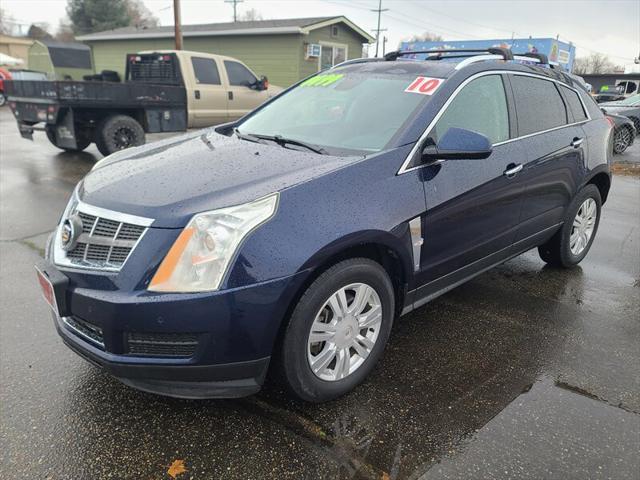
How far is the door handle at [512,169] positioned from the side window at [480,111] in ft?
0.61

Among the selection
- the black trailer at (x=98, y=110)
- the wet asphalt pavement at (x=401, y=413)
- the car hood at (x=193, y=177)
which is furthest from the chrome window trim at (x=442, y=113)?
the black trailer at (x=98, y=110)

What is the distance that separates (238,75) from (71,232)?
954 centimetres

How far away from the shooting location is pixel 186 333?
2121mm

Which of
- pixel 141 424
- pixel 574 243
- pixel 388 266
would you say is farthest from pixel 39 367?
pixel 574 243

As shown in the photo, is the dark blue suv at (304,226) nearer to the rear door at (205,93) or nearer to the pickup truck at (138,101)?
the pickup truck at (138,101)

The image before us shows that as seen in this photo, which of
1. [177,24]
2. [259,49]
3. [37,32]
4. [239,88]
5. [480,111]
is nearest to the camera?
[480,111]

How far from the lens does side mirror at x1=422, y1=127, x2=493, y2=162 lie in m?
2.79

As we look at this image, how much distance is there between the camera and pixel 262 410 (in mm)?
2551

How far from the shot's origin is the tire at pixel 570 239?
14.2ft

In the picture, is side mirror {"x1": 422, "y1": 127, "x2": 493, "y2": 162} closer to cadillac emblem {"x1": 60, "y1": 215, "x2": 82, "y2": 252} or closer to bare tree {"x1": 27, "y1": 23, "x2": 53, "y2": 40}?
cadillac emblem {"x1": 60, "y1": 215, "x2": 82, "y2": 252}

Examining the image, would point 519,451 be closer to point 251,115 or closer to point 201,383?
point 201,383

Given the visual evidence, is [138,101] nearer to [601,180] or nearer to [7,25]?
[601,180]

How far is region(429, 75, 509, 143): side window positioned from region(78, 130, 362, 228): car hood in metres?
0.78

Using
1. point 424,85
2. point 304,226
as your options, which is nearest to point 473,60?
point 424,85
